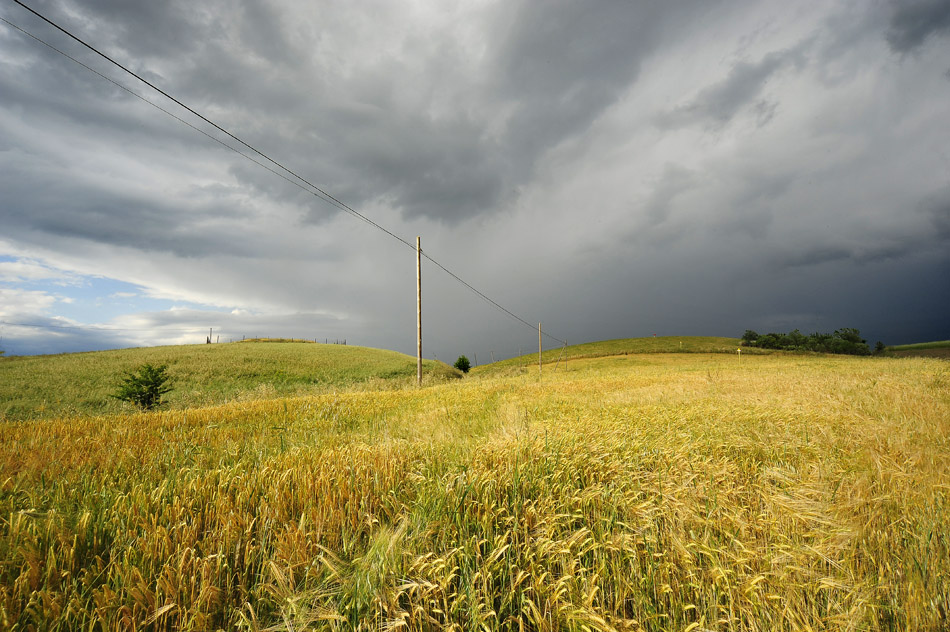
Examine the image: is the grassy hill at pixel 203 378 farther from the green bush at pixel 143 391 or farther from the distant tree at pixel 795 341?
the distant tree at pixel 795 341

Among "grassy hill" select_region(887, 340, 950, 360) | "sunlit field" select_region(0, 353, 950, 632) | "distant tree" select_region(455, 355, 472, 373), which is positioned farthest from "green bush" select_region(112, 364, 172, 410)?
"grassy hill" select_region(887, 340, 950, 360)

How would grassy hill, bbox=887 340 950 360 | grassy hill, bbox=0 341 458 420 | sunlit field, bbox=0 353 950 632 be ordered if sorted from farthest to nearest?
grassy hill, bbox=887 340 950 360, grassy hill, bbox=0 341 458 420, sunlit field, bbox=0 353 950 632

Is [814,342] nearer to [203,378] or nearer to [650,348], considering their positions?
[650,348]

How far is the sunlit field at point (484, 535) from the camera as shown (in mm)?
2066

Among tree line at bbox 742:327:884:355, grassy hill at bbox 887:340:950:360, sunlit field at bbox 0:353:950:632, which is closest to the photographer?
sunlit field at bbox 0:353:950:632

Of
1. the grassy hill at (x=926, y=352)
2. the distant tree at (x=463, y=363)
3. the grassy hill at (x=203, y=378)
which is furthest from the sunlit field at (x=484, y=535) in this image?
the grassy hill at (x=926, y=352)

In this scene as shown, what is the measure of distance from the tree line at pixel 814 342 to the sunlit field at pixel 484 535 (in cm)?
9487

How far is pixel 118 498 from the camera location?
2.98 m

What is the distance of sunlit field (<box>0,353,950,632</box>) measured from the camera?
2066 mm

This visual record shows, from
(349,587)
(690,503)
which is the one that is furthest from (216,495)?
(690,503)

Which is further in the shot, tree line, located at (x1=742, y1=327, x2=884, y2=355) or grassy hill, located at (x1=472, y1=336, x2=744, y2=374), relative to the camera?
tree line, located at (x1=742, y1=327, x2=884, y2=355)

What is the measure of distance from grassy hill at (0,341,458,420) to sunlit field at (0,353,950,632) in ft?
50.5

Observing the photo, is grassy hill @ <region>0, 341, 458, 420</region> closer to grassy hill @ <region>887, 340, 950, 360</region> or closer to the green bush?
the green bush

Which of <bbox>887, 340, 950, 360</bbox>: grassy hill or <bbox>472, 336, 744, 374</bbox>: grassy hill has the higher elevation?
<bbox>472, 336, 744, 374</bbox>: grassy hill
